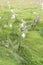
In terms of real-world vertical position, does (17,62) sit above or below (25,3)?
above

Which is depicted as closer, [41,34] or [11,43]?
[11,43]

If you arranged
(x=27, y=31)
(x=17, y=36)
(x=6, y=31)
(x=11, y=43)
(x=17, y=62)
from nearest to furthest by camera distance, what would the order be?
(x=17, y=62) < (x=11, y=43) < (x=17, y=36) < (x=6, y=31) < (x=27, y=31)

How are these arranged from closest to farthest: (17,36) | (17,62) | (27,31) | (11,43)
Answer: (17,62) < (11,43) < (17,36) < (27,31)

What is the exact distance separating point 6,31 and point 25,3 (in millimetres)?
4378

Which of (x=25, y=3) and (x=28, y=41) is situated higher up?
(x=28, y=41)

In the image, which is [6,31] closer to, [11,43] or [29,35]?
[29,35]

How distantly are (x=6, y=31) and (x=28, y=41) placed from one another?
15.0 inches

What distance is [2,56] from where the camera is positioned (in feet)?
Answer: 12.1

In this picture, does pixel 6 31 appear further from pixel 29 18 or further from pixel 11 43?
pixel 29 18

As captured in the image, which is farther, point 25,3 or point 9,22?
A: point 25,3

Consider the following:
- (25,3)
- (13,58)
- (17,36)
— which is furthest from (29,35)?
(25,3)

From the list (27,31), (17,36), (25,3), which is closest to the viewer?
(17,36)

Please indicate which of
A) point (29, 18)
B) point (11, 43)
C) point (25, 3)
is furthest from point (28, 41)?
point (25, 3)

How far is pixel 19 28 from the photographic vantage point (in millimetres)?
5051
